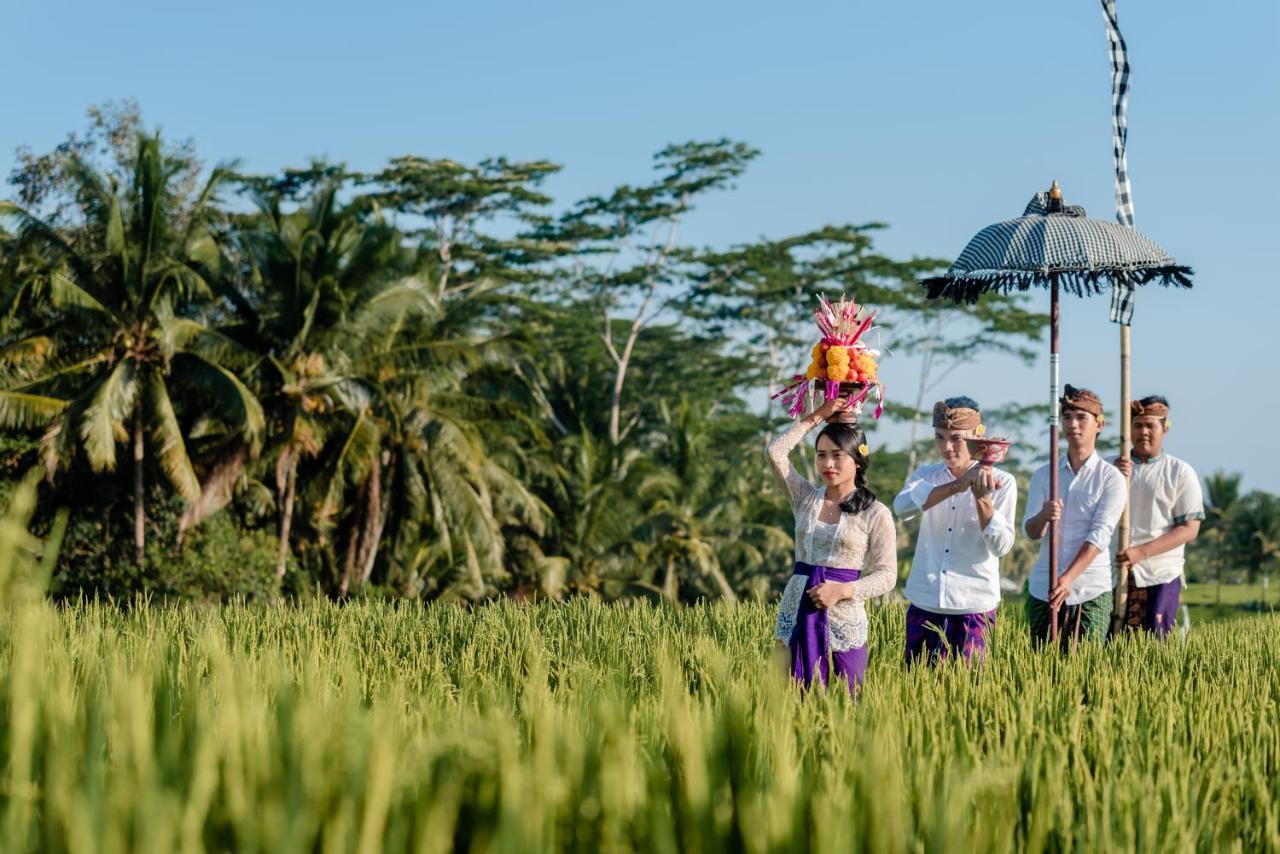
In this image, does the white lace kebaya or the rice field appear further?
the white lace kebaya

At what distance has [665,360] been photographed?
33.2 meters

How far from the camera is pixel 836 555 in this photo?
4.46 meters

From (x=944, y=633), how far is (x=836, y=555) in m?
0.99

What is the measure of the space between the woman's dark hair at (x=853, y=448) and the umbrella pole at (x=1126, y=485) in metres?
1.61

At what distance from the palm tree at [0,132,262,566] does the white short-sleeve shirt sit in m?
14.5

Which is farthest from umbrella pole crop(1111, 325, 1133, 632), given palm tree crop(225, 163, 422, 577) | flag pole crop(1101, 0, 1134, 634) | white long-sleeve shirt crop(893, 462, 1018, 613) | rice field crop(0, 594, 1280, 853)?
palm tree crop(225, 163, 422, 577)

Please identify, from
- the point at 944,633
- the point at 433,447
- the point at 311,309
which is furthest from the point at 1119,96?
the point at 433,447

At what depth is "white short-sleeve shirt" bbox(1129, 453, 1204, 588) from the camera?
20.0 feet

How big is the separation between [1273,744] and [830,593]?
1.37 metres

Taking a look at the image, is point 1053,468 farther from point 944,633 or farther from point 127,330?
point 127,330

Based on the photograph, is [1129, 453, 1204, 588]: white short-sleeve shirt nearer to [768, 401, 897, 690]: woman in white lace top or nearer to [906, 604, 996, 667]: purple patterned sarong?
[906, 604, 996, 667]: purple patterned sarong

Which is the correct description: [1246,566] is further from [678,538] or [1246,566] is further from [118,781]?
[118,781]

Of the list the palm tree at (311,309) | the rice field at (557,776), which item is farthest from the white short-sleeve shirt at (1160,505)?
the palm tree at (311,309)

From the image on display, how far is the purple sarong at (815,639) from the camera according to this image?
14.6 feet
